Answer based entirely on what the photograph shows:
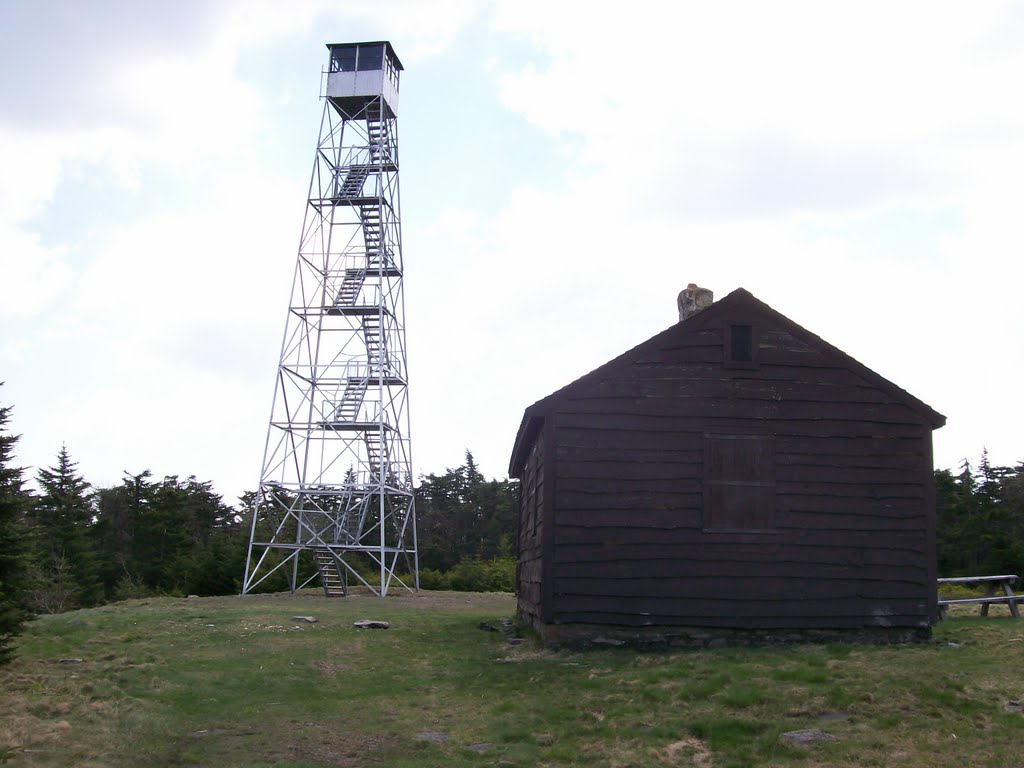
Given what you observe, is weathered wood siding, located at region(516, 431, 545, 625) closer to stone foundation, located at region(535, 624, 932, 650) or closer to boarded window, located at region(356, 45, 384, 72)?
stone foundation, located at region(535, 624, 932, 650)

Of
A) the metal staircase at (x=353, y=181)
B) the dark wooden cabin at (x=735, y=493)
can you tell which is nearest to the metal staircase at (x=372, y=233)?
the metal staircase at (x=353, y=181)

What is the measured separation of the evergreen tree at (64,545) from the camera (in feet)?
149

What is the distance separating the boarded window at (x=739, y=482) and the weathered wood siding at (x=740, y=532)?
5.2 inches

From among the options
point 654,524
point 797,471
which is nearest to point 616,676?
point 654,524

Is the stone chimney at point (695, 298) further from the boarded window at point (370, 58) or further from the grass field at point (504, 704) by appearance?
the boarded window at point (370, 58)

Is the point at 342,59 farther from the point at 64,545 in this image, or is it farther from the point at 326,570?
the point at 64,545

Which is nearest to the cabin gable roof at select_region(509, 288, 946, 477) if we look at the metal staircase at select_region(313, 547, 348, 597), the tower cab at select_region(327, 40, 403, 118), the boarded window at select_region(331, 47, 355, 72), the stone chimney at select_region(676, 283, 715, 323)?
the stone chimney at select_region(676, 283, 715, 323)

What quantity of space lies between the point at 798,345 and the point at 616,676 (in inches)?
267

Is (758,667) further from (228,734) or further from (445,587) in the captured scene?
(445,587)

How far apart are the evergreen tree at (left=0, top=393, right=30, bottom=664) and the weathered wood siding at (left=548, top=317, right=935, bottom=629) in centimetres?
794

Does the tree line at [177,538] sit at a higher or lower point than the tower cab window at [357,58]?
lower

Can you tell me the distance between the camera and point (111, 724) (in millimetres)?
11219

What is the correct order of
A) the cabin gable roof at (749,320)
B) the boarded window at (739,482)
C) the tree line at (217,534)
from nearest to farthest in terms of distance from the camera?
1. the boarded window at (739,482)
2. the cabin gable roof at (749,320)
3. the tree line at (217,534)

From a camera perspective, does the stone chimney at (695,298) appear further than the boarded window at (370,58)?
No
